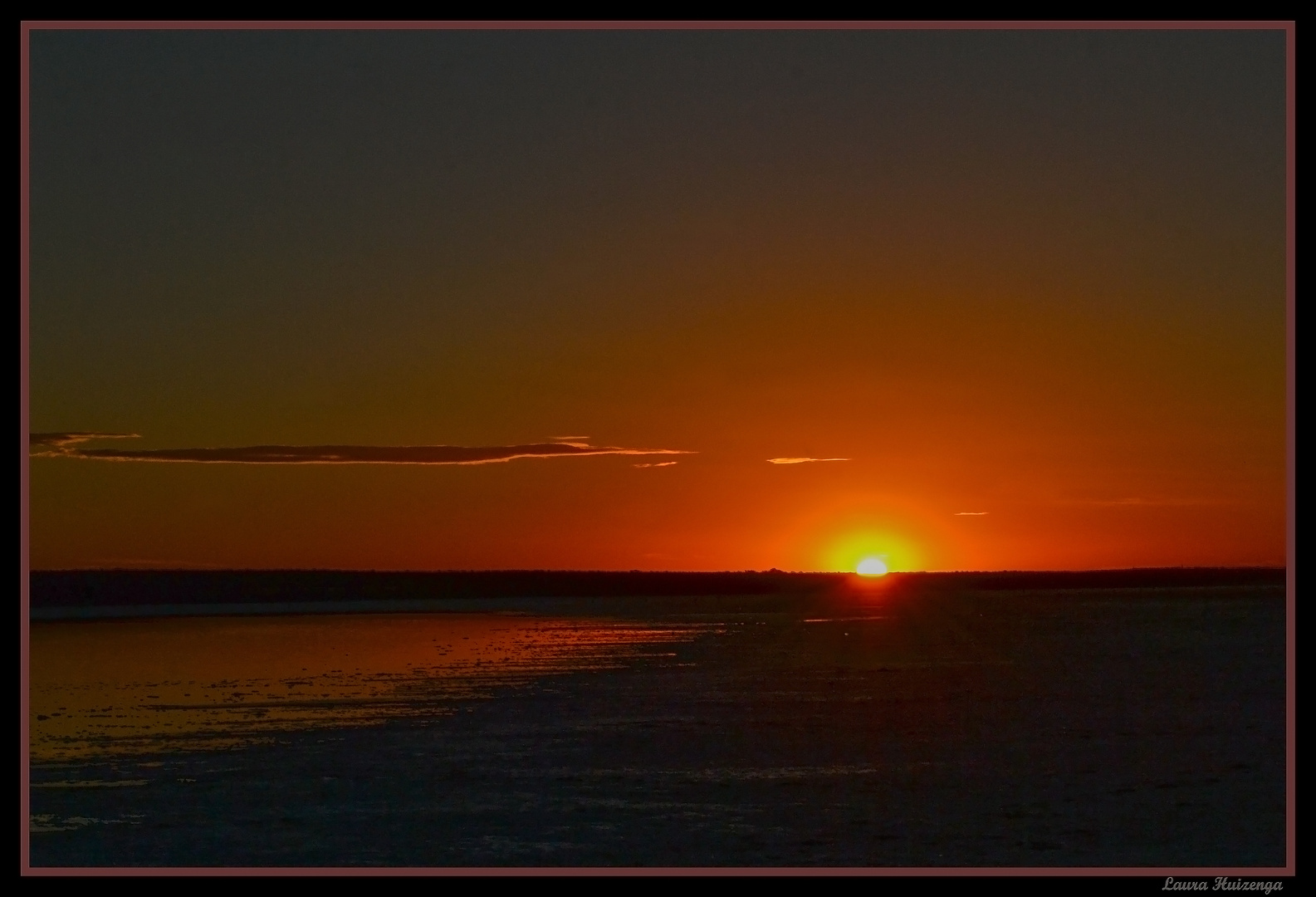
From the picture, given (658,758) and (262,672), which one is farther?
(262,672)

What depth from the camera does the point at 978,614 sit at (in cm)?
8750

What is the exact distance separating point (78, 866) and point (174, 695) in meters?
16.1

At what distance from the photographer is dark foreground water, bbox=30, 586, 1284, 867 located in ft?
61.7

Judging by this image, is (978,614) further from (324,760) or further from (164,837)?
(164,837)

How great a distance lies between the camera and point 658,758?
80.7 feet

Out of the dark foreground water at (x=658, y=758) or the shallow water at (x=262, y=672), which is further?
the shallow water at (x=262, y=672)

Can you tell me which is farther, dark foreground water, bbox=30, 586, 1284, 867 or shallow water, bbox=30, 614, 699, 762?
shallow water, bbox=30, 614, 699, 762

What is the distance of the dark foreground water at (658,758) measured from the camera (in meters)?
18.8

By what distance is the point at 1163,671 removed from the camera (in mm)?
39906

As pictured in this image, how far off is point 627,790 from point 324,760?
6.03 meters

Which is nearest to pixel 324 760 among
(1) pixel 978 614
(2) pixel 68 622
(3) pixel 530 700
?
(3) pixel 530 700
